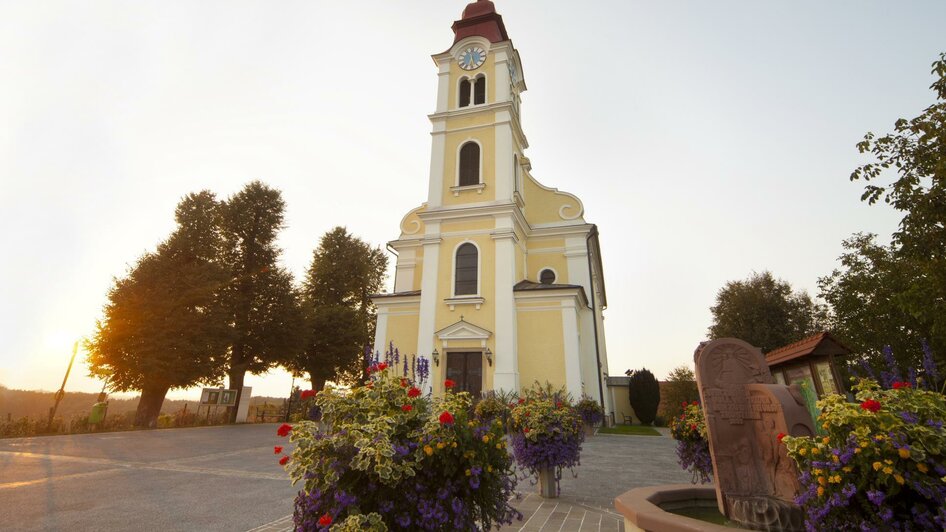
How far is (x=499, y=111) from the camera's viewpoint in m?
22.0

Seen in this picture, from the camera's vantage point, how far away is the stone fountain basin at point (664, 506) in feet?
10.1

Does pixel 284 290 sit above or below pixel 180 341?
above

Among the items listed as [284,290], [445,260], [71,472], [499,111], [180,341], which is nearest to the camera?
[71,472]

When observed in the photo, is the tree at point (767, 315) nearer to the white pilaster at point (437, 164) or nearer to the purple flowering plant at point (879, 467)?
the white pilaster at point (437, 164)

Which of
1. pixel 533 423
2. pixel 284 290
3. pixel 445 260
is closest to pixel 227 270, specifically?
pixel 284 290

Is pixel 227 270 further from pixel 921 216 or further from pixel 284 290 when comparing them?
pixel 921 216

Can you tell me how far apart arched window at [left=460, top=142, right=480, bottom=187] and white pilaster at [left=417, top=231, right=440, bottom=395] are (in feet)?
9.55

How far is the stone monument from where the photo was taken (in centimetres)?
381

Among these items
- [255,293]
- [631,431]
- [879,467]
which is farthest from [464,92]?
[879,467]

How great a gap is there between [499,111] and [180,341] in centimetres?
1847

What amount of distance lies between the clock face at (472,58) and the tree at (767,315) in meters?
24.0

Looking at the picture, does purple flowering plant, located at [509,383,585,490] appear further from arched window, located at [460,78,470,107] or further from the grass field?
arched window, located at [460,78,470,107]

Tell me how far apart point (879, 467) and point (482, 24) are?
27256 mm

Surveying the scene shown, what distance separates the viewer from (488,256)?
19.5 meters
